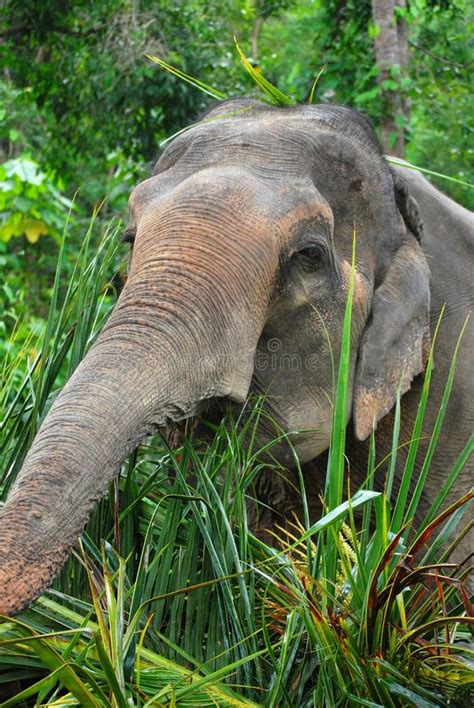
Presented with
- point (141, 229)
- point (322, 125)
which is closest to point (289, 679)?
point (141, 229)

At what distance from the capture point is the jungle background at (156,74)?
26.0 ft

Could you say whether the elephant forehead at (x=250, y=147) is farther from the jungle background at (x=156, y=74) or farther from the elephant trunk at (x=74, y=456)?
the jungle background at (x=156, y=74)

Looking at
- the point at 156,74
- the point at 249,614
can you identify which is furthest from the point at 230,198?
the point at 156,74

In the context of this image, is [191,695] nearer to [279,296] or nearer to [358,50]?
[279,296]

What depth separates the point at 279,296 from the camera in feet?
10.9

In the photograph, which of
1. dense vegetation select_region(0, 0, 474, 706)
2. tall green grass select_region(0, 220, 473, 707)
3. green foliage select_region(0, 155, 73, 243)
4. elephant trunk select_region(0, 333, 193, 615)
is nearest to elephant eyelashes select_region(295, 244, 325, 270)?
dense vegetation select_region(0, 0, 474, 706)

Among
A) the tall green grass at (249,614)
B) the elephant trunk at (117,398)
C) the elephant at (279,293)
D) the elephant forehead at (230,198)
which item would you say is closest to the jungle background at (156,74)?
the elephant at (279,293)

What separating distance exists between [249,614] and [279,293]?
1037 mm

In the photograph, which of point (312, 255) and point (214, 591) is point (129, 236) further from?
point (214, 591)

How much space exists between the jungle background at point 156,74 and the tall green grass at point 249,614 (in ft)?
14.6

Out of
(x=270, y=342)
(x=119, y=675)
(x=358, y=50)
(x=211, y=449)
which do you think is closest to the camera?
(x=119, y=675)

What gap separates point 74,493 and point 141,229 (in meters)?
1.08

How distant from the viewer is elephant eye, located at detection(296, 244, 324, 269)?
3.37m

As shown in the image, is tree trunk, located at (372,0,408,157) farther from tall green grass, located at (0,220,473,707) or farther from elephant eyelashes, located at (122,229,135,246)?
tall green grass, located at (0,220,473,707)
